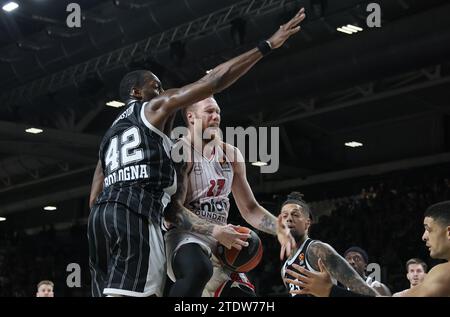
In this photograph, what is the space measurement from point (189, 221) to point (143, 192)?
366 millimetres

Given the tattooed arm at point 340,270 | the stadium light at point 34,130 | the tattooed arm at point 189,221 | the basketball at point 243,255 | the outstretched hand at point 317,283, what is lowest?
the outstretched hand at point 317,283

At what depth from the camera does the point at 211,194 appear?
5.47 m

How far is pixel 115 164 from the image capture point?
5.06 meters

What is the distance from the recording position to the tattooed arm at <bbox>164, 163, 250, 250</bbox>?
16.3ft

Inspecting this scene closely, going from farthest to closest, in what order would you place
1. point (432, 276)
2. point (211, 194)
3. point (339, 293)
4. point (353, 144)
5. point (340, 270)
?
point (353, 144) → point (211, 194) → point (340, 270) → point (432, 276) → point (339, 293)

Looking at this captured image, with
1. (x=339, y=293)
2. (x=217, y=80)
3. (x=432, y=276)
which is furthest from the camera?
(x=217, y=80)

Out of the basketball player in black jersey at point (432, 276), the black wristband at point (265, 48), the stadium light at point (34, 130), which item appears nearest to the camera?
the basketball player in black jersey at point (432, 276)

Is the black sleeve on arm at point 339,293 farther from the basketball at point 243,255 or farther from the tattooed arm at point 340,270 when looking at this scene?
the basketball at point 243,255

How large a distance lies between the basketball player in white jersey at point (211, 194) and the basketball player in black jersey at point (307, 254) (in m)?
0.29

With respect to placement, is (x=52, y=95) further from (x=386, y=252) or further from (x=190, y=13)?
(x=386, y=252)

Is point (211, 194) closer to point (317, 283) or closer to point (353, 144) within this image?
point (317, 283)

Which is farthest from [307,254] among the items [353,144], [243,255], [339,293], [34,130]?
[353,144]

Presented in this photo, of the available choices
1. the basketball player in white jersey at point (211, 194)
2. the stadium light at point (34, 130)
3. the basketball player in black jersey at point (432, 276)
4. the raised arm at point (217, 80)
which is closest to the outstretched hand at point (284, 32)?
the raised arm at point (217, 80)

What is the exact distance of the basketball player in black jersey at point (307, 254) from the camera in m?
4.84
